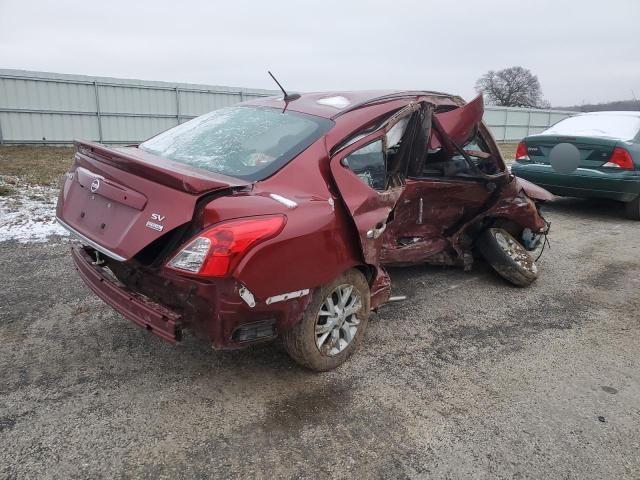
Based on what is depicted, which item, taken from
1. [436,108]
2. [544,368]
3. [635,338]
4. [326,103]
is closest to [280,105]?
[326,103]

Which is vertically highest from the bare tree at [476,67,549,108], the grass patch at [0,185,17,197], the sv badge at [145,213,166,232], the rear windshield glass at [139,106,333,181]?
the bare tree at [476,67,549,108]

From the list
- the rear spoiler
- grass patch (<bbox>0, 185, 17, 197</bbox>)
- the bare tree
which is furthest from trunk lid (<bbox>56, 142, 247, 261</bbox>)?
the bare tree

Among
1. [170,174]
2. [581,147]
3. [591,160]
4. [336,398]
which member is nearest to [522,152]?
[581,147]

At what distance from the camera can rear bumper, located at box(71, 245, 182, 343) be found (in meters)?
2.35

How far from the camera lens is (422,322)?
12.3 feet

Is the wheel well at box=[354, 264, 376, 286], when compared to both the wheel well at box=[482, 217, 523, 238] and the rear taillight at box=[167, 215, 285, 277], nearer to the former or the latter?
the rear taillight at box=[167, 215, 285, 277]

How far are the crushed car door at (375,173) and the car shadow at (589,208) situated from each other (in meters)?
5.20

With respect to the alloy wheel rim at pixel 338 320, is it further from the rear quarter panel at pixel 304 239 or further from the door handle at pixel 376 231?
the door handle at pixel 376 231

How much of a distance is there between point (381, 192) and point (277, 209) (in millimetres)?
965

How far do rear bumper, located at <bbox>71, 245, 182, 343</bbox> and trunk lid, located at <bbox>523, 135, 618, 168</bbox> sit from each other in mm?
6483

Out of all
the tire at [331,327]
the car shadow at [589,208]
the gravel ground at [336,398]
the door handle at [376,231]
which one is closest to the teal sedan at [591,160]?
the car shadow at [589,208]

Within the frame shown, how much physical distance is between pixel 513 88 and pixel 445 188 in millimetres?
53450

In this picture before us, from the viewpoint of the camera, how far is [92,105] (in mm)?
15859

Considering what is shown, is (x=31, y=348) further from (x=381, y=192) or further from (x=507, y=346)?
(x=507, y=346)
